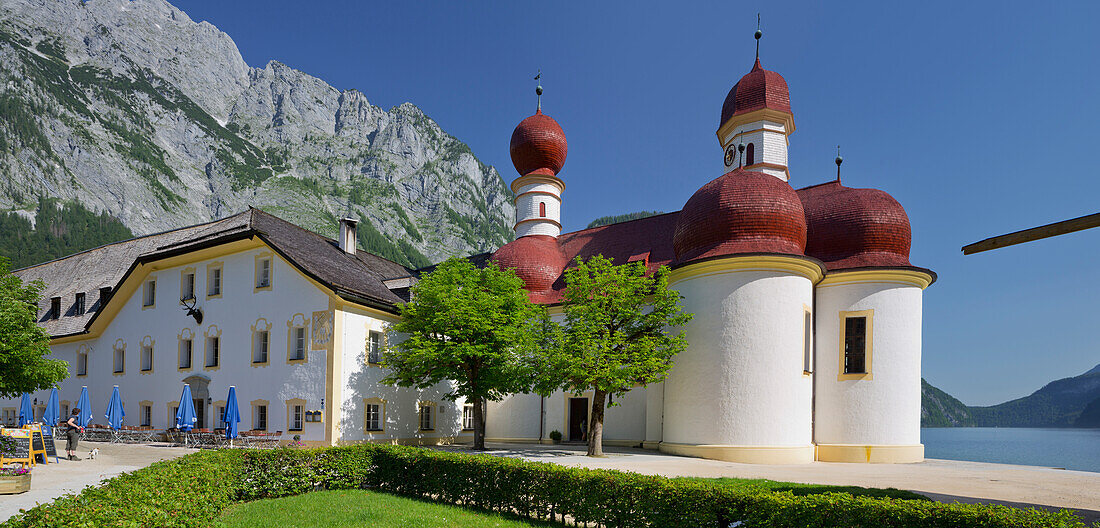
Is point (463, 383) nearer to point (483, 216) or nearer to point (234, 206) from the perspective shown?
point (234, 206)

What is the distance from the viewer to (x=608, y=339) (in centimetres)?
2359

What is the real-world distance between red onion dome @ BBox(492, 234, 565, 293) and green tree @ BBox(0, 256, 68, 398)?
1778cm

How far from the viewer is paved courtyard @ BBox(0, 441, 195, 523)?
12.6 metres

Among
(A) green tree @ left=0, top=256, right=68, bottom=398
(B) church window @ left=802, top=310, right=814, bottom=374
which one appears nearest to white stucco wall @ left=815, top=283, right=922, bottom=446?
(B) church window @ left=802, top=310, right=814, bottom=374

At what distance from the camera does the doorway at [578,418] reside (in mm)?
30062

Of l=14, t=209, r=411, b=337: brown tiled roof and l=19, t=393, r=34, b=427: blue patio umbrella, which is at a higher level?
l=14, t=209, r=411, b=337: brown tiled roof

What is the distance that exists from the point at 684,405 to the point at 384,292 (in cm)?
1433

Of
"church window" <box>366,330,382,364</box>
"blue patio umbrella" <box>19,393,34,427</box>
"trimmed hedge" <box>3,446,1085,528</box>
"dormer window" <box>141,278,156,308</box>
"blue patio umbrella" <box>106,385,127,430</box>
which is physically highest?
"dormer window" <box>141,278,156,308</box>

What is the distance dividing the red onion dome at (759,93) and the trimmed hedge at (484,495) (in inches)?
1040

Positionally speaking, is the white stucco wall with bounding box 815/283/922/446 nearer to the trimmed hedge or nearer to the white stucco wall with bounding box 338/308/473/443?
the white stucco wall with bounding box 338/308/473/443

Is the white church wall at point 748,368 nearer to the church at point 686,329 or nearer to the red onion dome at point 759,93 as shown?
the church at point 686,329

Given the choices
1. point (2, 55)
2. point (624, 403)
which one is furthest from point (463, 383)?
point (2, 55)

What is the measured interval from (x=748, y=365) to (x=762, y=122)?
15.2 meters

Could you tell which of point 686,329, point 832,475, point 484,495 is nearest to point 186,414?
point 484,495
